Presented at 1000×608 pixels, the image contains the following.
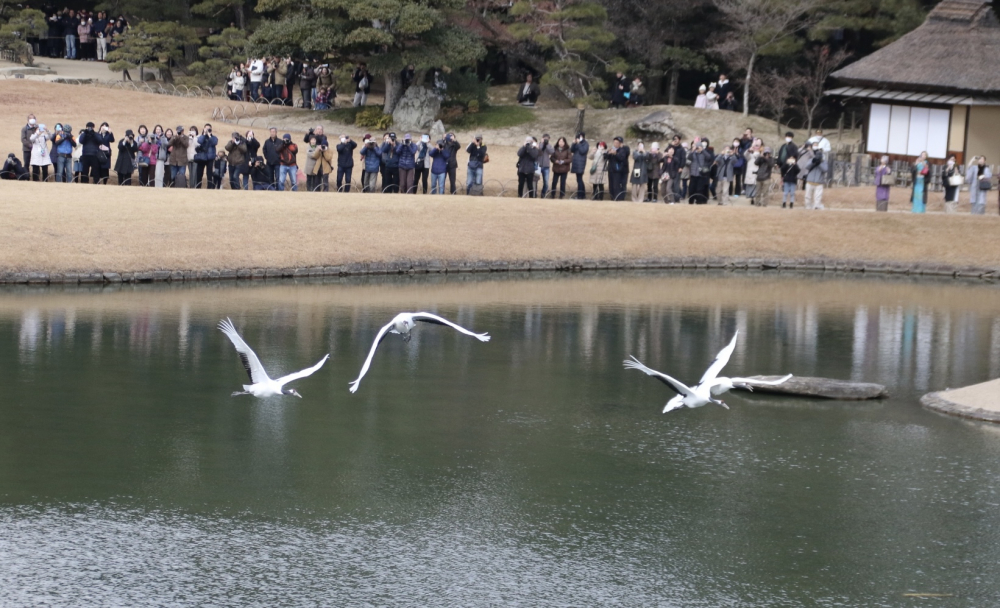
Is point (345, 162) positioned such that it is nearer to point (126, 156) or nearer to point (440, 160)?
point (440, 160)

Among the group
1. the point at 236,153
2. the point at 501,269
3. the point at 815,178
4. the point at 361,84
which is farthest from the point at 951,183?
the point at 361,84

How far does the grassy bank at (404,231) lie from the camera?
2111cm

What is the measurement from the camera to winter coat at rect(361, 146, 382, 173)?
26.0m

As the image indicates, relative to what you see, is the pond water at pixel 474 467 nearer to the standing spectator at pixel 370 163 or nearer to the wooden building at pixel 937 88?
the standing spectator at pixel 370 163

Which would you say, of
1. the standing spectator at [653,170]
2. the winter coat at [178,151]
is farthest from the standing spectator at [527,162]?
the winter coat at [178,151]

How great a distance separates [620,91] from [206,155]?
14324 mm

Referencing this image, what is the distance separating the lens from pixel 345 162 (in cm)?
2633

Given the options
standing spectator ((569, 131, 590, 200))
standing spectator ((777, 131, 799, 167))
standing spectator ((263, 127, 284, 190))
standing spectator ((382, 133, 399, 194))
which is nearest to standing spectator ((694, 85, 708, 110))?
standing spectator ((777, 131, 799, 167))

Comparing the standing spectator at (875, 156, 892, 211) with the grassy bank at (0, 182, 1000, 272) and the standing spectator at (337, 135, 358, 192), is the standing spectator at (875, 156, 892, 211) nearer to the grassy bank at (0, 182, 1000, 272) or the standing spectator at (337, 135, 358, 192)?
the grassy bank at (0, 182, 1000, 272)

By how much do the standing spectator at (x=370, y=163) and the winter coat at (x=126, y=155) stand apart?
183 inches

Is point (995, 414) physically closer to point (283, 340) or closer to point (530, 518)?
point (530, 518)

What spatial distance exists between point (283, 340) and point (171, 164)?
34.5 ft

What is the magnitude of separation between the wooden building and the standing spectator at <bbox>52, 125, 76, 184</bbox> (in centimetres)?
1800

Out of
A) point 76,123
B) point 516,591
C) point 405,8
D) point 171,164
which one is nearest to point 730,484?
point 516,591
